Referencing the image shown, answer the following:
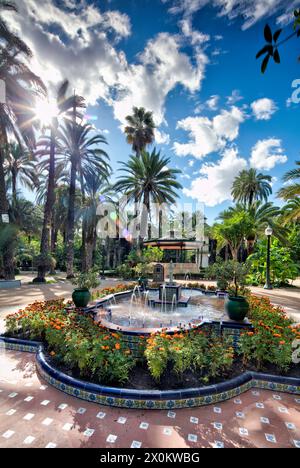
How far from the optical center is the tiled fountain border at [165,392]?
120 inches

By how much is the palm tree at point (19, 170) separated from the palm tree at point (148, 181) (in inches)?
446

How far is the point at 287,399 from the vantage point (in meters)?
3.34

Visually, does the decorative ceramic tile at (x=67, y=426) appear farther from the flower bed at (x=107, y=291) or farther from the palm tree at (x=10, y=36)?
the palm tree at (x=10, y=36)

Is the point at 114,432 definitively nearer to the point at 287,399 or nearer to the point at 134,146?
the point at 287,399

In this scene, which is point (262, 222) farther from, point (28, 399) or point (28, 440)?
point (28, 440)

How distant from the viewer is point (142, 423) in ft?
8.98

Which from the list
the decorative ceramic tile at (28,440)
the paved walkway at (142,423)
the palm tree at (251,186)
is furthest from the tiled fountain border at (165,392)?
the palm tree at (251,186)

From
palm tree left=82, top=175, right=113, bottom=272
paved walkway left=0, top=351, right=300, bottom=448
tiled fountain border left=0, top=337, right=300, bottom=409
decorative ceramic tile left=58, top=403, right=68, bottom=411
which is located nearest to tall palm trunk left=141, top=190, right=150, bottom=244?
palm tree left=82, top=175, right=113, bottom=272

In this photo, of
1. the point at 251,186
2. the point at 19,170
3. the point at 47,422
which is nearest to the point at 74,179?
the point at 19,170

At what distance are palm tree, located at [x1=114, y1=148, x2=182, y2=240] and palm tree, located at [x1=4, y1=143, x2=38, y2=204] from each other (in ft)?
37.2

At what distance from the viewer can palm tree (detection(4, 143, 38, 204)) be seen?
2358 cm

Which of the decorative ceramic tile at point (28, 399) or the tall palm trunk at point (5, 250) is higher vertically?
the tall palm trunk at point (5, 250)

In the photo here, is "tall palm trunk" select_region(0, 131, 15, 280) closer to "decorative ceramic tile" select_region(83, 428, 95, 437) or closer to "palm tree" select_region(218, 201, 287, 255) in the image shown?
"decorative ceramic tile" select_region(83, 428, 95, 437)
